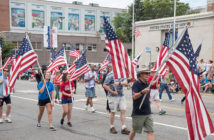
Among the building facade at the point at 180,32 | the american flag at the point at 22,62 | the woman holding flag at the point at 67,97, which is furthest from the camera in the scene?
the building facade at the point at 180,32

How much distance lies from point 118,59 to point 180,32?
1035 inches

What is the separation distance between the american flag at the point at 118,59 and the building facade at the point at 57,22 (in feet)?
145

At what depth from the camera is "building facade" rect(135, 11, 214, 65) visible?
28.4 metres

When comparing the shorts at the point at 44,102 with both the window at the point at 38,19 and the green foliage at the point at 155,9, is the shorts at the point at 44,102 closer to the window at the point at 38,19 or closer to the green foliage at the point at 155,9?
the green foliage at the point at 155,9

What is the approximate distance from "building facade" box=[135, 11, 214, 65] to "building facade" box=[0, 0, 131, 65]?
17829 millimetres

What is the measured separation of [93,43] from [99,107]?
137 feet

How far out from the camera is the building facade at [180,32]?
1120 inches

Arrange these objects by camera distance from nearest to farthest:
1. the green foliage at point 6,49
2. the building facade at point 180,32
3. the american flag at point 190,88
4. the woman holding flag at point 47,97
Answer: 1. the american flag at point 190,88
2. the woman holding flag at point 47,97
3. the building facade at point 180,32
4. the green foliage at point 6,49

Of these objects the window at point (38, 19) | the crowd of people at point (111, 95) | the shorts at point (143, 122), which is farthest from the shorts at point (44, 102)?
the window at point (38, 19)

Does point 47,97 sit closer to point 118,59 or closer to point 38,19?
point 118,59

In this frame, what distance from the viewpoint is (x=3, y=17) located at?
6312 centimetres

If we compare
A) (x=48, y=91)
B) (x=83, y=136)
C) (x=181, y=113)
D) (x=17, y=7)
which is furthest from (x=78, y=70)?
(x=17, y=7)

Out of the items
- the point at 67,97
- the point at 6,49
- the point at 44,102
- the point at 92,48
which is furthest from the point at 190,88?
the point at 92,48

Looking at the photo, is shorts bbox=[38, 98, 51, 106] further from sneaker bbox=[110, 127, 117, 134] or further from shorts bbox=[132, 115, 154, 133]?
shorts bbox=[132, 115, 154, 133]
